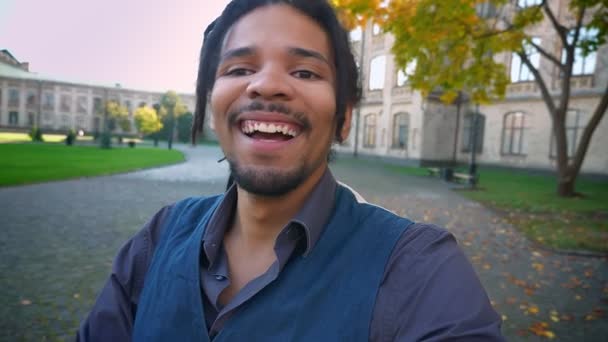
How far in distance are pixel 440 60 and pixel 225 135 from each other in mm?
12096

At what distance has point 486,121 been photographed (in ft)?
87.6

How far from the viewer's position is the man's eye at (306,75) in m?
1.56

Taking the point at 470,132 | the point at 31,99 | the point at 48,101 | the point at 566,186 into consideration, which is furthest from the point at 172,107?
the point at 566,186

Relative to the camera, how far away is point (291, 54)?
154cm

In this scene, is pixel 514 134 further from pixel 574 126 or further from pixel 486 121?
pixel 574 126

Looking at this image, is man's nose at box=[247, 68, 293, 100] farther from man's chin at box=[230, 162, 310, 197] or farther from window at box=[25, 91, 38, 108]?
window at box=[25, 91, 38, 108]

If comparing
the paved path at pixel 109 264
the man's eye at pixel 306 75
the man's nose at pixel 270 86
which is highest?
the man's eye at pixel 306 75

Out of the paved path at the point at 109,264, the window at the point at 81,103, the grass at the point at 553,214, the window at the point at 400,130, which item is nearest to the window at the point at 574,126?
the grass at the point at 553,214

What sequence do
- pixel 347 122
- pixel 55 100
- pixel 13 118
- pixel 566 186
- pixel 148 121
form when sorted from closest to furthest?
pixel 347 122 → pixel 566 186 → pixel 13 118 → pixel 55 100 → pixel 148 121

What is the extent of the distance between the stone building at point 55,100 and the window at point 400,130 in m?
15.0

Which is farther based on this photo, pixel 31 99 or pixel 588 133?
pixel 31 99

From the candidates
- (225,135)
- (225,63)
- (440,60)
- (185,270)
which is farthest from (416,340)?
(440,60)

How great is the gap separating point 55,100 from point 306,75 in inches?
1678

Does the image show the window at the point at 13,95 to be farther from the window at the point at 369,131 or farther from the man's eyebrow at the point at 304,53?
the window at the point at 369,131
